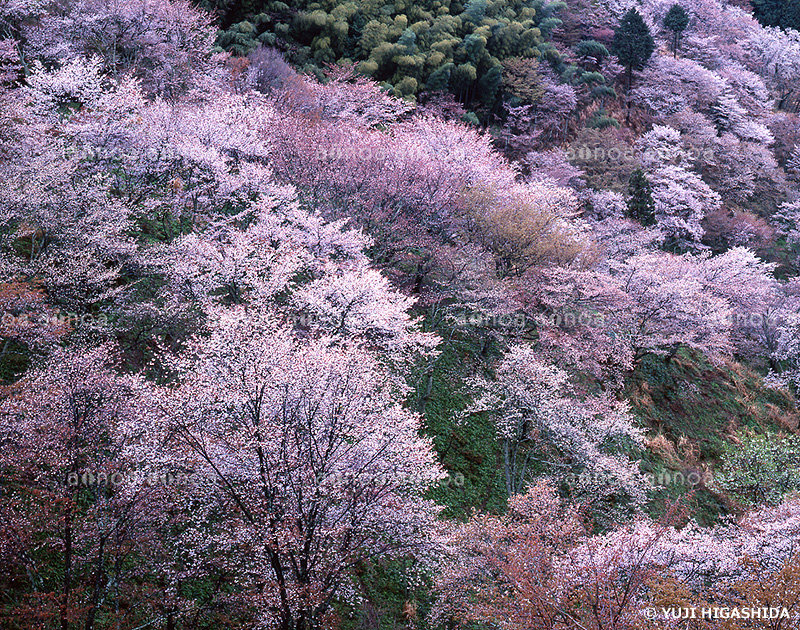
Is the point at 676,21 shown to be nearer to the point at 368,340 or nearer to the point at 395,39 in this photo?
the point at 395,39

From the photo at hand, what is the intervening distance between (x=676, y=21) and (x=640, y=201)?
120 ft

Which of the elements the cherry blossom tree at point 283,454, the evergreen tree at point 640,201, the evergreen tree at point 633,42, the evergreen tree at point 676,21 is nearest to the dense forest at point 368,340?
the cherry blossom tree at point 283,454

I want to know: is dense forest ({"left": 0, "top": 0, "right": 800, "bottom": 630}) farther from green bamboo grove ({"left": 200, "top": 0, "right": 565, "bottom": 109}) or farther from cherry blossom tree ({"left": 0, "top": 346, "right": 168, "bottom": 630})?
green bamboo grove ({"left": 200, "top": 0, "right": 565, "bottom": 109})

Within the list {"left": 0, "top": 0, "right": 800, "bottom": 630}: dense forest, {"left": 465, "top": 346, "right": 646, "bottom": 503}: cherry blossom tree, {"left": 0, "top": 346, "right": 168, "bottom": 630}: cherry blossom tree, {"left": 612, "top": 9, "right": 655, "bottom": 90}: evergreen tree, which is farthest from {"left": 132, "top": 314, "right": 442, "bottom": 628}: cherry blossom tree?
{"left": 612, "top": 9, "right": 655, "bottom": 90}: evergreen tree

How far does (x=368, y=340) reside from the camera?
57.5ft

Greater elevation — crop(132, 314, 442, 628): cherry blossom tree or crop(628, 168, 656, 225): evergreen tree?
crop(628, 168, 656, 225): evergreen tree

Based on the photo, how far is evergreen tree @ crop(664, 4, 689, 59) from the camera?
59938mm

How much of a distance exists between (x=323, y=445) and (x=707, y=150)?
1966 inches

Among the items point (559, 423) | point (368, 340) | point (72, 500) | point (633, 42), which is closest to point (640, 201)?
point (633, 42)

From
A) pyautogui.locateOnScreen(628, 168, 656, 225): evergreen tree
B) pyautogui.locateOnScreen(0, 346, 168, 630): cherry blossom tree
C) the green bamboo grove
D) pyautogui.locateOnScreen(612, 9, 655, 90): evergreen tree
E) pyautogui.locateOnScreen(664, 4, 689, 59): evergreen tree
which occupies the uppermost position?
pyautogui.locateOnScreen(664, 4, 689, 59): evergreen tree

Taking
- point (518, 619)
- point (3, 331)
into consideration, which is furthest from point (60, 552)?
point (518, 619)

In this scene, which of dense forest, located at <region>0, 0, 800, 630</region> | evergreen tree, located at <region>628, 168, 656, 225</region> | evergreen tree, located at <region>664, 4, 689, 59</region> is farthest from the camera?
evergreen tree, located at <region>664, 4, 689, 59</region>

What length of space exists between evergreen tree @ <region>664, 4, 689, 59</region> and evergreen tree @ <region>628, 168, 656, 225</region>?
31977mm

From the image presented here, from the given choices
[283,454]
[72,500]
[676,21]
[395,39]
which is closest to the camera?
[72,500]
